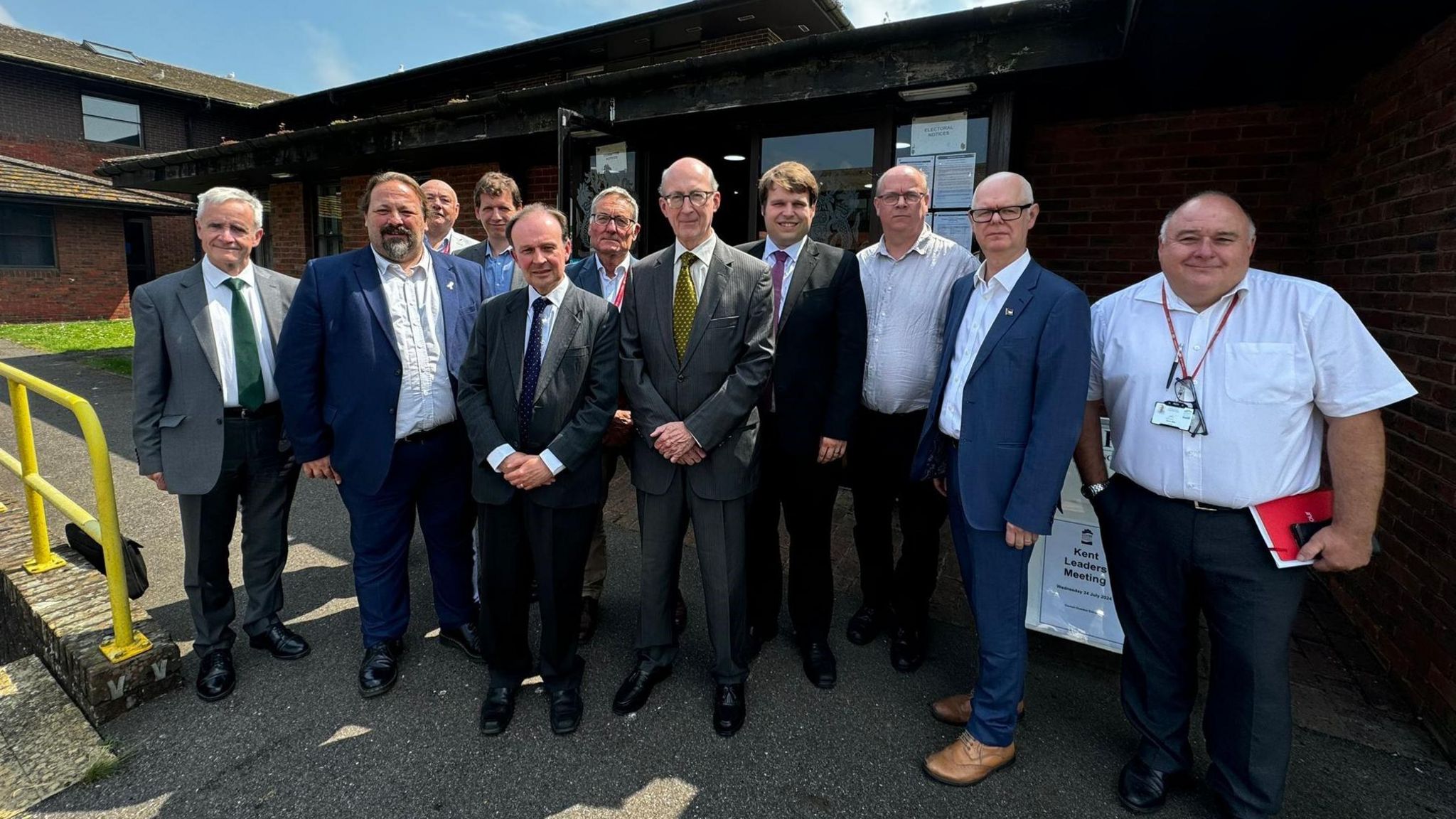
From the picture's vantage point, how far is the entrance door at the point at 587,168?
548 cm

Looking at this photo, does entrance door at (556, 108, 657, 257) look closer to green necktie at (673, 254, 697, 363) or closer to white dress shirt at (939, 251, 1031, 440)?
green necktie at (673, 254, 697, 363)

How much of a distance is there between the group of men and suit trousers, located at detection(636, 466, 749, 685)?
0.04ft

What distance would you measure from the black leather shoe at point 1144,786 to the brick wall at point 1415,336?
1113mm

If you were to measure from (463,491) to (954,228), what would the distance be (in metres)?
3.42

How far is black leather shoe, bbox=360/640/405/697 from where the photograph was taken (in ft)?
8.96

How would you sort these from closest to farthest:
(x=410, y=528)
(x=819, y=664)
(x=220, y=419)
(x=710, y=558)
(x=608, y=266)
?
1. (x=710, y=558)
2. (x=220, y=419)
3. (x=819, y=664)
4. (x=410, y=528)
5. (x=608, y=266)

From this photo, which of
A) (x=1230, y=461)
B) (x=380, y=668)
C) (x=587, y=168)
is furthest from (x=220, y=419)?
(x=587, y=168)

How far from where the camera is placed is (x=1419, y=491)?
2.78m

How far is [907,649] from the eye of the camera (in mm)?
2963

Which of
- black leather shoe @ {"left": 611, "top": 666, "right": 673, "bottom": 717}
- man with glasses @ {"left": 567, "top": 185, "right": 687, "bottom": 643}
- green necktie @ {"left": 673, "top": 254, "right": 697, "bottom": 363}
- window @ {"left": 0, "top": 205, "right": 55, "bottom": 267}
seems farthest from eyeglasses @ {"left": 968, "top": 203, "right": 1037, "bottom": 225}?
window @ {"left": 0, "top": 205, "right": 55, "bottom": 267}

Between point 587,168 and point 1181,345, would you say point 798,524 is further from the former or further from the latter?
point 587,168

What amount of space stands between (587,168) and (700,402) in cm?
477

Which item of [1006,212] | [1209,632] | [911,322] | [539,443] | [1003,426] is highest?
[1006,212]

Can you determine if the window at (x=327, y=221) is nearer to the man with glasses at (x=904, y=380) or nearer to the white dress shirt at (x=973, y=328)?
the man with glasses at (x=904, y=380)
